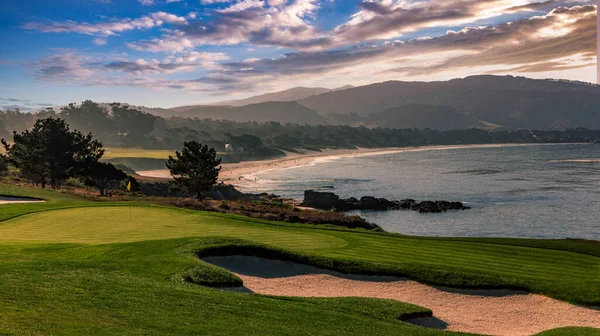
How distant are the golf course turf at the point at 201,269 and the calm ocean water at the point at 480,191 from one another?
2445 cm

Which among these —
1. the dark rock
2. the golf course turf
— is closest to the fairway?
the dark rock

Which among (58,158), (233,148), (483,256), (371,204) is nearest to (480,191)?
(371,204)

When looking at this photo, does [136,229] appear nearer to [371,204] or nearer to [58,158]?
[58,158]

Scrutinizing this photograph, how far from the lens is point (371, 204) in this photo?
2667 inches

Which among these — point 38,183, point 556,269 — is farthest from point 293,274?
point 38,183

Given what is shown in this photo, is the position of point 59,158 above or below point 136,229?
above

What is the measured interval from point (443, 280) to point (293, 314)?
304 inches

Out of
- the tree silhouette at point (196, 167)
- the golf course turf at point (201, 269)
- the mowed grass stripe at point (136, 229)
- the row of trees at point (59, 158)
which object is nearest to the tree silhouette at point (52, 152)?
the row of trees at point (59, 158)

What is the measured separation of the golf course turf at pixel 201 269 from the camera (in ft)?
34.5

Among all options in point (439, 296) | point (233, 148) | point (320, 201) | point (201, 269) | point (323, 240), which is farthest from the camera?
point (233, 148)

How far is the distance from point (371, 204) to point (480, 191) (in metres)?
24.6

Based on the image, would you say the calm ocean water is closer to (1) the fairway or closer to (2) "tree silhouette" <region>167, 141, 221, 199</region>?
(2) "tree silhouette" <region>167, 141, 221, 199</region>

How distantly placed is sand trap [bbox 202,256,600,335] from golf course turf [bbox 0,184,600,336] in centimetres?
40

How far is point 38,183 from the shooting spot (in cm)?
7350
